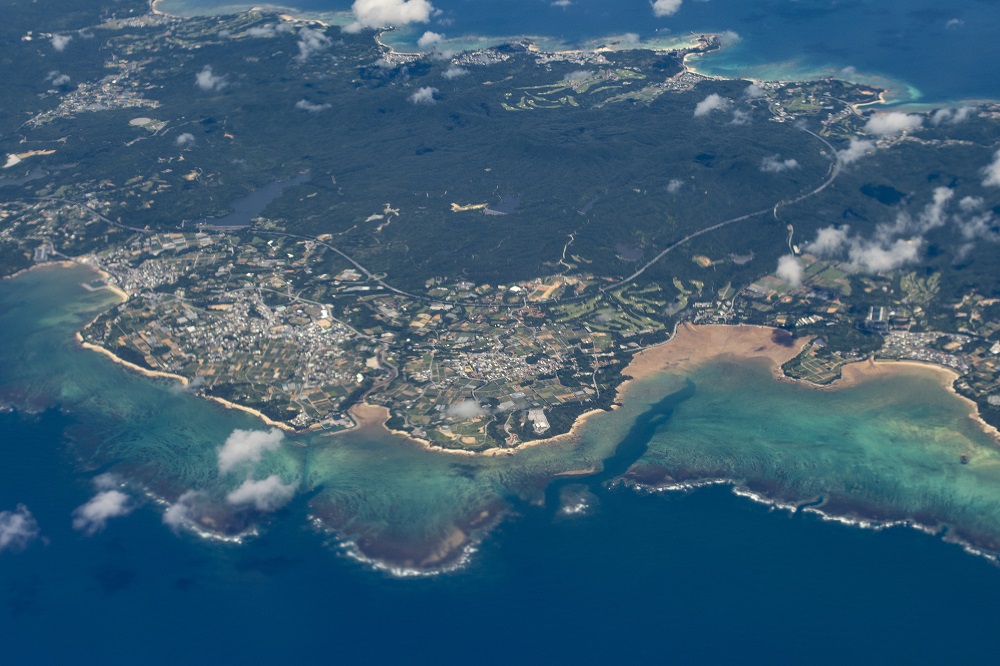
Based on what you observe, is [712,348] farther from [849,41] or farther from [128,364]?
[849,41]

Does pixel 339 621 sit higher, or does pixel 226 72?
pixel 226 72

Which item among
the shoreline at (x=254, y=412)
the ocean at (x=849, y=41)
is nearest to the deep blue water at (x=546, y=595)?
the shoreline at (x=254, y=412)

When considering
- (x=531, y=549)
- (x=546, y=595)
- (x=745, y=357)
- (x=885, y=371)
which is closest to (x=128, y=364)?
(x=531, y=549)

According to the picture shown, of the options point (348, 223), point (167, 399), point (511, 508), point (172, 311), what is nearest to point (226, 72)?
point (348, 223)

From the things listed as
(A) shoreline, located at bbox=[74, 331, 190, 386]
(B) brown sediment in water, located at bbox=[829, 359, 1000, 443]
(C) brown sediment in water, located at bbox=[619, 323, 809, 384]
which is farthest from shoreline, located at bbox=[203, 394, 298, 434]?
(B) brown sediment in water, located at bbox=[829, 359, 1000, 443]

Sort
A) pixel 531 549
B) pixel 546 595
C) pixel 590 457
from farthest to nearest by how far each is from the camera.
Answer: pixel 590 457
pixel 531 549
pixel 546 595

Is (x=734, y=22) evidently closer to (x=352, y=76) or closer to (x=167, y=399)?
(x=352, y=76)
